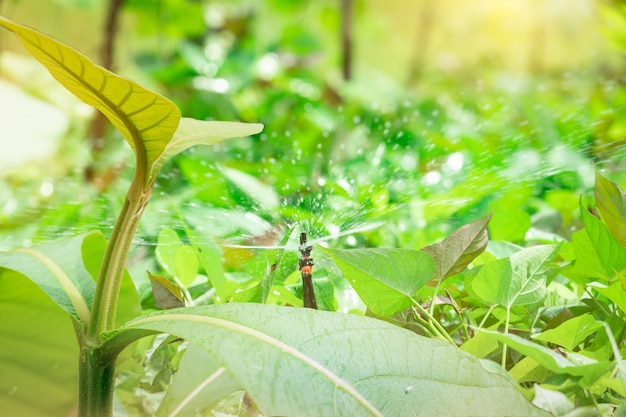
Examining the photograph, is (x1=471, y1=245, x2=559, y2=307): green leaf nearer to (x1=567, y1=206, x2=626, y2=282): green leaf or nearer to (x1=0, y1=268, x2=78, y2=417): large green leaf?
(x1=567, y1=206, x2=626, y2=282): green leaf

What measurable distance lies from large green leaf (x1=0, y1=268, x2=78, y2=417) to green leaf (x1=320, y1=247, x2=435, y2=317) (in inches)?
5.1

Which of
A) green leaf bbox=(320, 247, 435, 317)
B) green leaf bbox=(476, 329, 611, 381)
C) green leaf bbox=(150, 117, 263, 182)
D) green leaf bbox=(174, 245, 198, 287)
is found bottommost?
green leaf bbox=(476, 329, 611, 381)

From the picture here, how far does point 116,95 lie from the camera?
20cm

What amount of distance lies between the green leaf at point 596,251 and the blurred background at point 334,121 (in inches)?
3.2

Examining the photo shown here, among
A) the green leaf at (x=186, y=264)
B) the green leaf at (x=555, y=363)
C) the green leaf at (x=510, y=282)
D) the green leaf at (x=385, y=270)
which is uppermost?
the green leaf at (x=186, y=264)

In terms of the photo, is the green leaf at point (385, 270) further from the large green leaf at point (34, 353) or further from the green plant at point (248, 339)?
the large green leaf at point (34, 353)

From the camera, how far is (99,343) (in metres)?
0.21

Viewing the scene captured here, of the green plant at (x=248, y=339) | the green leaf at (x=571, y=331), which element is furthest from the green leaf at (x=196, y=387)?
the green leaf at (x=571, y=331)

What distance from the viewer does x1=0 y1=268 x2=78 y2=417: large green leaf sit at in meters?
0.25

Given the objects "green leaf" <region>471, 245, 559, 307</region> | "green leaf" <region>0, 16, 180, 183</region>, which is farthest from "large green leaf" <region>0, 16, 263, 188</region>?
"green leaf" <region>471, 245, 559, 307</region>

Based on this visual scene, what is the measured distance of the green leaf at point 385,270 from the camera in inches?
8.2

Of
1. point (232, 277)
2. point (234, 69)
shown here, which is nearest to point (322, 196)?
point (232, 277)

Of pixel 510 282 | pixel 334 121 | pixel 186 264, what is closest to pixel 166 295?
pixel 186 264

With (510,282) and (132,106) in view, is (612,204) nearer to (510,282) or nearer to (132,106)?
(510,282)
